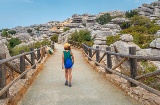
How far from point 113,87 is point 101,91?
2.04 feet

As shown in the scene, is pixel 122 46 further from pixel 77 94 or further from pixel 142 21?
pixel 142 21

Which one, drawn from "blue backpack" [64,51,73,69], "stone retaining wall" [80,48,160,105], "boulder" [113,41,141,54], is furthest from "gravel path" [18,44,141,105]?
"boulder" [113,41,141,54]

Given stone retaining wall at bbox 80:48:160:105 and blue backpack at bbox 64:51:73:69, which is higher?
blue backpack at bbox 64:51:73:69

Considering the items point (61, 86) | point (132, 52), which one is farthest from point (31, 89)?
point (132, 52)

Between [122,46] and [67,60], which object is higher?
[122,46]

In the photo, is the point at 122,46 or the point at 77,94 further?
the point at 122,46

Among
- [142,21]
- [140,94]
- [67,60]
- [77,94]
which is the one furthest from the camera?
[142,21]

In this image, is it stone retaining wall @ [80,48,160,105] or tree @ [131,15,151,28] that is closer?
stone retaining wall @ [80,48,160,105]

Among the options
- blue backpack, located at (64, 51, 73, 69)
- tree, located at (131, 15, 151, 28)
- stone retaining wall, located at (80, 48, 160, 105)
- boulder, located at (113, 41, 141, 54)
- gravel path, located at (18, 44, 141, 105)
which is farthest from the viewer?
tree, located at (131, 15, 151, 28)

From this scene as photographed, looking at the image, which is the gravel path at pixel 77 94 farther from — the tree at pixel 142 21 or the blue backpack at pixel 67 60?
the tree at pixel 142 21

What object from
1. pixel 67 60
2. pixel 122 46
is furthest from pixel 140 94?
pixel 122 46

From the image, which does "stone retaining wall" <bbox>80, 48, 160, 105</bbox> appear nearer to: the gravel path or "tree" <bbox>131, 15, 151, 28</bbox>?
the gravel path

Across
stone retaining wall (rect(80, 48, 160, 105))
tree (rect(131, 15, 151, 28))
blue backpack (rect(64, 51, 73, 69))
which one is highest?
tree (rect(131, 15, 151, 28))

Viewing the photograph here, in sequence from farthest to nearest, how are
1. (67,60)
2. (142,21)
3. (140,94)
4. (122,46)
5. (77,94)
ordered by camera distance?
(142,21)
(122,46)
(67,60)
(77,94)
(140,94)
